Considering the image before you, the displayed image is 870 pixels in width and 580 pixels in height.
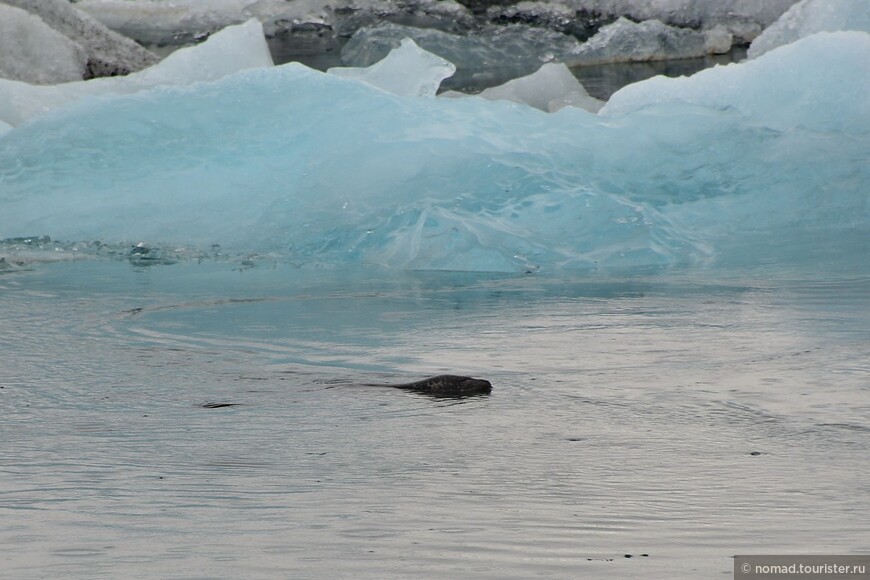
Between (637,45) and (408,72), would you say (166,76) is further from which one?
(637,45)

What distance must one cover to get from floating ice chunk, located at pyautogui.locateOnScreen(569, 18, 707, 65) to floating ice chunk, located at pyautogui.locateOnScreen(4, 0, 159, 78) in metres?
5.99

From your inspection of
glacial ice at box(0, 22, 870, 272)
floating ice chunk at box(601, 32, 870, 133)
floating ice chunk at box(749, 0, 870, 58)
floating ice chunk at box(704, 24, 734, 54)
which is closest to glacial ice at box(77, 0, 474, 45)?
floating ice chunk at box(704, 24, 734, 54)

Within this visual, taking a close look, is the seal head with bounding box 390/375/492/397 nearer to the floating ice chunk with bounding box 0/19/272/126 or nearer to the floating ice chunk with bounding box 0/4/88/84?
the floating ice chunk with bounding box 0/19/272/126

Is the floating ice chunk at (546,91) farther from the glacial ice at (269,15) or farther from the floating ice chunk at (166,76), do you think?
the glacial ice at (269,15)

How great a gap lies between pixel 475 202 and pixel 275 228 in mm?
1031

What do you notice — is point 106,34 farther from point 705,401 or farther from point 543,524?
point 543,524

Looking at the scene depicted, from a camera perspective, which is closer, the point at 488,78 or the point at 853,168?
the point at 853,168

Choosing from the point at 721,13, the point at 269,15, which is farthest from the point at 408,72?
the point at 269,15

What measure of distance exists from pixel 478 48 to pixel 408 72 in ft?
26.2

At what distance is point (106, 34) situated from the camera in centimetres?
1287

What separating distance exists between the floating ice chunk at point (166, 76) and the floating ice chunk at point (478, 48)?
6.03 meters

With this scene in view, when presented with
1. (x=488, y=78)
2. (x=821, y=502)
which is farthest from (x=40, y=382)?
(x=488, y=78)

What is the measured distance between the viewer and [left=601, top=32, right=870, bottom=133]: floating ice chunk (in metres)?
7.83

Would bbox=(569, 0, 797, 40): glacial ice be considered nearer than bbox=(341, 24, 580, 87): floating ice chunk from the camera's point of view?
No
